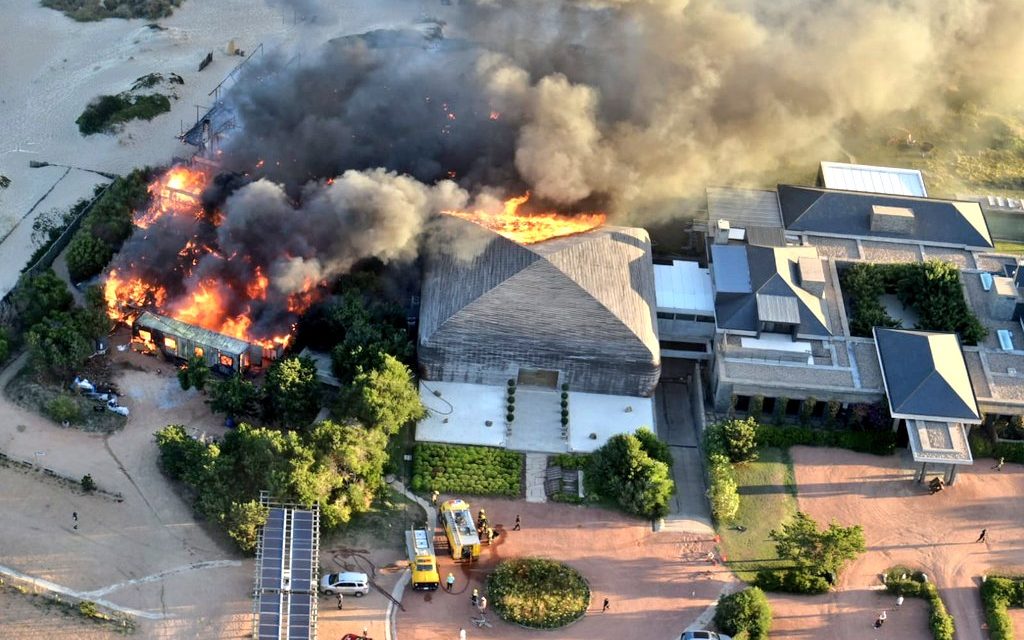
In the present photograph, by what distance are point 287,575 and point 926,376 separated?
35.5 metres

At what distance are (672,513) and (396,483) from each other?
46.9 ft

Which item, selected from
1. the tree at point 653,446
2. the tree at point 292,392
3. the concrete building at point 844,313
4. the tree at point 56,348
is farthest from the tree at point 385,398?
the concrete building at point 844,313

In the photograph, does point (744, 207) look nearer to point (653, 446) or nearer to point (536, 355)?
point (536, 355)

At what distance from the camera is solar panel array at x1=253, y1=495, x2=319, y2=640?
189 feet

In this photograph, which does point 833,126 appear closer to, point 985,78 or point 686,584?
point 985,78

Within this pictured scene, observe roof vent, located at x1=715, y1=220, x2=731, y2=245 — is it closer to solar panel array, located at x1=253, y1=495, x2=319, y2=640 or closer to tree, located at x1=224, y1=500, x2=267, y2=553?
solar panel array, located at x1=253, y1=495, x2=319, y2=640

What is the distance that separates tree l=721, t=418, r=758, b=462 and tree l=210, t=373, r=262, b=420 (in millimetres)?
24874

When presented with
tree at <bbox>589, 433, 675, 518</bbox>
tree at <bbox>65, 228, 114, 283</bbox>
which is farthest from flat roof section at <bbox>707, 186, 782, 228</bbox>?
tree at <bbox>65, 228, 114, 283</bbox>

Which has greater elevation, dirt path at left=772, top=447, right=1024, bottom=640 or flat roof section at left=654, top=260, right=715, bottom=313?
flat roof section at left=654, top=260, right=715, bottom=313

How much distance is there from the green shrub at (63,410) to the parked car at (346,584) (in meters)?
17.9

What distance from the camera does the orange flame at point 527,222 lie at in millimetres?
78000

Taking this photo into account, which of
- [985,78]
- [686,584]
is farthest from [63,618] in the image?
[985,78]

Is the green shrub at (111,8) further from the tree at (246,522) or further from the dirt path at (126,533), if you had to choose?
the tree at (246,522)

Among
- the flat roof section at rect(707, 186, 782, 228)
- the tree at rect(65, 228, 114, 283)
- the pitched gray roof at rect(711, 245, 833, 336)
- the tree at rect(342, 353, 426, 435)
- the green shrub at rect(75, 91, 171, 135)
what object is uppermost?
the green shrub at rect(75, 91, 171, 135)
